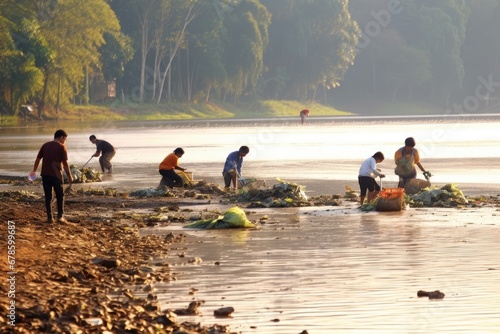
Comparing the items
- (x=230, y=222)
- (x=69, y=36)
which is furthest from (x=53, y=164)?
(x=69, y=36)

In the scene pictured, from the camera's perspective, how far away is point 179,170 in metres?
30.1

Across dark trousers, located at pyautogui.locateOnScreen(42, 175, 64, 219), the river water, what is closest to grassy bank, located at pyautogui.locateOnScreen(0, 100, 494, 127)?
the river water

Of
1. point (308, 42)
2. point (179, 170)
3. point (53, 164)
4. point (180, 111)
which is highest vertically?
Answer: point (308, 42)

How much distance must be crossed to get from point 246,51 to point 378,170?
87.9 m

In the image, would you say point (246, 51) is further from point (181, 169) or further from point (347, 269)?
point (347, 269)

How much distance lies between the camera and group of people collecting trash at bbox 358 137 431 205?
81.1 feet

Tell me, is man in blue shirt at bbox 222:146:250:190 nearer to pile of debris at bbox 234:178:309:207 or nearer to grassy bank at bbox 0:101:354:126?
pile of debris at bbox 234:178:309:207

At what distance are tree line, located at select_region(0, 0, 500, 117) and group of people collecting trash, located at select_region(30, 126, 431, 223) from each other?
52162mm

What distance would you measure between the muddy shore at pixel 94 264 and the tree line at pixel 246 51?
57379mm

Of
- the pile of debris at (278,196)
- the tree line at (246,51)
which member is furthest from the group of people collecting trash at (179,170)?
the tree line at (246,51)

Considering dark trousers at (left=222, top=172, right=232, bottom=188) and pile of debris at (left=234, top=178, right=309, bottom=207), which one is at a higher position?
dark trousers at (left=222, top=172, right=232, bottom=188)

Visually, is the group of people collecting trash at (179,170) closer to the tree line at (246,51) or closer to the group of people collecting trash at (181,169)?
the group of people collecting trash at (181,169)

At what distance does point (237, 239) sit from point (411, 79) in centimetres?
13735

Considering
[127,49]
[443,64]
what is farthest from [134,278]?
[443,64]
